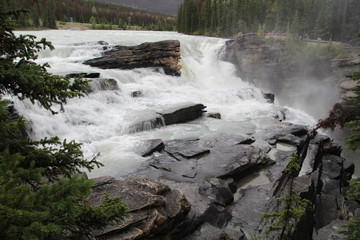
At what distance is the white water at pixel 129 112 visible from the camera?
11.9 meters

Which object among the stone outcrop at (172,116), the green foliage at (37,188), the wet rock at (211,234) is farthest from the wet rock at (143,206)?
the stone outcrop at (172,116)

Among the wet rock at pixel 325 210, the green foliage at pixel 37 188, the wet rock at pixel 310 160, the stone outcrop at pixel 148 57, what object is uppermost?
the green foliage at pixel 37 188

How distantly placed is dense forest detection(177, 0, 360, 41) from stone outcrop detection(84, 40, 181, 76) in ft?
94.7

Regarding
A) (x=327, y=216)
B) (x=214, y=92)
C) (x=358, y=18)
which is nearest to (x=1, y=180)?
(x=327, y=216)

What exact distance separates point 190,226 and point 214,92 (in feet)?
60.2

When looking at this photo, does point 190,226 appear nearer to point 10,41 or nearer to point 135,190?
point 135,190

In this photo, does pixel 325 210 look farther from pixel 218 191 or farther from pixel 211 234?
pixel 211 234

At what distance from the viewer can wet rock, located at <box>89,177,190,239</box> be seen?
509 centimetres

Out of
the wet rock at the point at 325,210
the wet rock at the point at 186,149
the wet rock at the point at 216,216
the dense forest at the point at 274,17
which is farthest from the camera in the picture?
the dense forest at the point at 274,17

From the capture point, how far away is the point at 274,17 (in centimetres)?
5600

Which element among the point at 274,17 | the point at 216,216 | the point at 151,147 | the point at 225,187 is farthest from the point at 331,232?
the point at 274,17

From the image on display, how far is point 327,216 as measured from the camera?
996 cm

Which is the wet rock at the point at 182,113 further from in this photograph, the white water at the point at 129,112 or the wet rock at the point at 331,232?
the wet rock at the point at 331,232

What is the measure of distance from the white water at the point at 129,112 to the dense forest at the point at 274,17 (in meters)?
31.2
